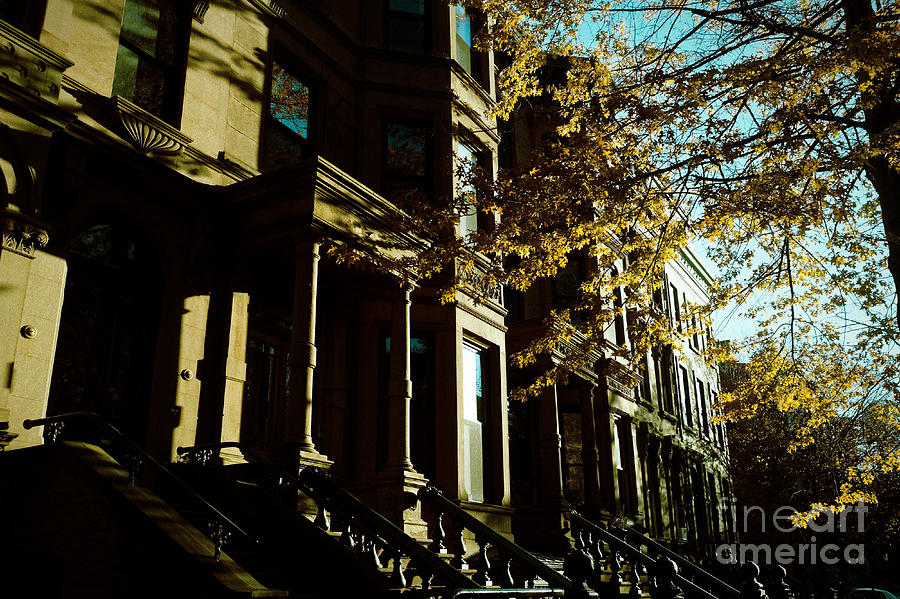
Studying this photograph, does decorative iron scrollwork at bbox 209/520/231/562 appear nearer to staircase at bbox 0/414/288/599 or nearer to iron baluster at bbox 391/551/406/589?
staircase at bbox 0/414/288/599

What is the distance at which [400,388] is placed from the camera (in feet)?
37.8

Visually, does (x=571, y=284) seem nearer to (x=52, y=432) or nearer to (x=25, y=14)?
(x=25, y=14)

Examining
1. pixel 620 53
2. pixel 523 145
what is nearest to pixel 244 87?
pixel 620 53

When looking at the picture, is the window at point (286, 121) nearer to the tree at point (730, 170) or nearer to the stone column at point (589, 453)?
the tree at point (730, 170)

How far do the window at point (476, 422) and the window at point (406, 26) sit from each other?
6602 millimetres

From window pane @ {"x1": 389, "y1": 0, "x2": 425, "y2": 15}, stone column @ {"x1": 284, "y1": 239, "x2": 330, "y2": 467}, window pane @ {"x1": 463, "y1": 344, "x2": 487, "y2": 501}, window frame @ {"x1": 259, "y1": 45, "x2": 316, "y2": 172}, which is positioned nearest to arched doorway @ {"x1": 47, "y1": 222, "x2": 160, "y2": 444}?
stone column @ {"x1": 284, "y1": 239, "x2": 330, "y2": 467}

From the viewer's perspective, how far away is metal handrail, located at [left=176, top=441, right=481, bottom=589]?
7.92m

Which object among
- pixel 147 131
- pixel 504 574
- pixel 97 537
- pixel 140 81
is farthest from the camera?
pixel 140 81

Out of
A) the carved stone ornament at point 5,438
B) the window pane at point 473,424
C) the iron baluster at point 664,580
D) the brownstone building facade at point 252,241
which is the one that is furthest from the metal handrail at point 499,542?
the carved stone ornament at point 5,438

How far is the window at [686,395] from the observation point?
32.9 metres

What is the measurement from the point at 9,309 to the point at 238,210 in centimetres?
375

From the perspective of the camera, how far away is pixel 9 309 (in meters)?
7.80

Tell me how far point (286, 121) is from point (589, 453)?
11.6 metres

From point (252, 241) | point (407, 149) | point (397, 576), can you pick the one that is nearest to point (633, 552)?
point (397, 576)
